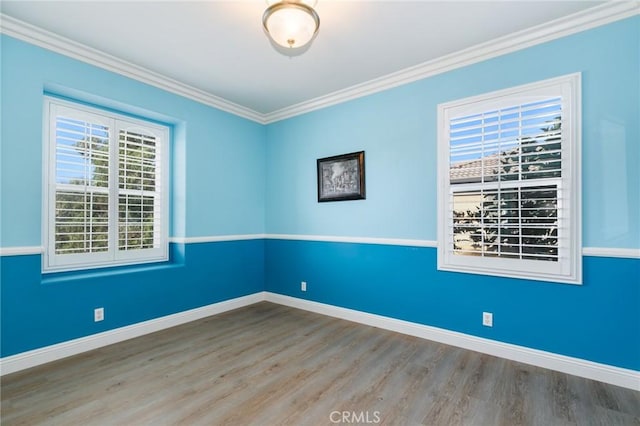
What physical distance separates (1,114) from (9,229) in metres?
0.89

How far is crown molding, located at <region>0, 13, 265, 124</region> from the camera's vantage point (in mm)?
2379

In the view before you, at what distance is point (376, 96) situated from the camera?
11.3 feet

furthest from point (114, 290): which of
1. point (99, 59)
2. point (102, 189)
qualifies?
point (99, 59)

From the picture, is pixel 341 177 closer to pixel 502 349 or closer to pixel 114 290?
A: pixel 502 349

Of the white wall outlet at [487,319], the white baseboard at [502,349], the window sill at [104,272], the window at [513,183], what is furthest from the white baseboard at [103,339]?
the white wall outlet at [487,319]

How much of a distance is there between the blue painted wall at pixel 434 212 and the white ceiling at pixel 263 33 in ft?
1.17

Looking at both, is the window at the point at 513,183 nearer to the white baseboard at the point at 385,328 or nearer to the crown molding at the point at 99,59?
the white baseboard at the point at 385,328

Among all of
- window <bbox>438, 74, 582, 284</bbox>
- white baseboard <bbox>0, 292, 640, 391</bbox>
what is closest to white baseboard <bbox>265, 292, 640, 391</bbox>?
white baseboard <bbox>0, 292, 640, 391</bbox>

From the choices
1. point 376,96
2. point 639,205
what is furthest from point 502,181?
point 376,96

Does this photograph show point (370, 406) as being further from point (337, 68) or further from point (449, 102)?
point (337, 68)

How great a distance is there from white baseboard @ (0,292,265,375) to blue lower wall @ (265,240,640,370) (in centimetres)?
104

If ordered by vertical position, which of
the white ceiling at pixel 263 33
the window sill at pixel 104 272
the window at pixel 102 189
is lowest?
the window sill at pixel 104 272

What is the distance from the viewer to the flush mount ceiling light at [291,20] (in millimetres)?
1933

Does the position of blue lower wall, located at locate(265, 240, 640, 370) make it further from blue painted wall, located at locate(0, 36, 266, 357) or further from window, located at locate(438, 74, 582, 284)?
blue painted wall, located at locate(0, 36, 266, 357)
